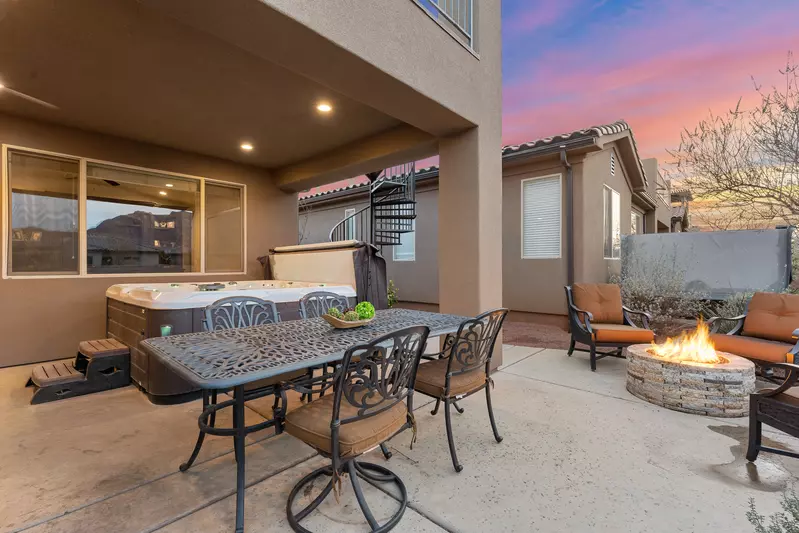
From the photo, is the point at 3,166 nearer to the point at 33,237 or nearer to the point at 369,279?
the point at 33,237

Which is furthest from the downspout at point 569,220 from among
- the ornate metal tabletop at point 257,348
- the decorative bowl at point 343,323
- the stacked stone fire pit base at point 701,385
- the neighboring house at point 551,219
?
the decorative bowl at point 343,323

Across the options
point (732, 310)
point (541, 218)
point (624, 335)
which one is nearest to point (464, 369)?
point (624, 335)

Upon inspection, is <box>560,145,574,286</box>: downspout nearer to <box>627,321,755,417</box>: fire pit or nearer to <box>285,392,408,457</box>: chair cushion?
<box>627,321,755,417</box>: fire pit

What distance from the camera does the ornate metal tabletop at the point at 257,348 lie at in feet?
4.47

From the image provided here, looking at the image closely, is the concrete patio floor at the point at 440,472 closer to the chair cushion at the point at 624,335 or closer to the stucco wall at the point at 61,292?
the chair cushion at the point at 624,335

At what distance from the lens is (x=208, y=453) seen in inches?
85.7

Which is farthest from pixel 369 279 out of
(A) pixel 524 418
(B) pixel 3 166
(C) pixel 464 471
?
(B) pixel 3 166

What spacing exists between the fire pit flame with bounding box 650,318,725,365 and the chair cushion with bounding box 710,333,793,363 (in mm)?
268

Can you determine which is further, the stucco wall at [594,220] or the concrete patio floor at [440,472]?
the stucco wall at [594,220]

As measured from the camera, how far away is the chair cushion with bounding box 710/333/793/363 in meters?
2.98

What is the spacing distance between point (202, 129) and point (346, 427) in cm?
433

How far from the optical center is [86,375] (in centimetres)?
318

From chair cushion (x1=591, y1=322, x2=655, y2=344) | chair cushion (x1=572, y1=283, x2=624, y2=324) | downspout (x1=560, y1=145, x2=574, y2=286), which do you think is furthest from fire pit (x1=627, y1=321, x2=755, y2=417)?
downspout (x1=560, y1=145, x2=574, y2=286)

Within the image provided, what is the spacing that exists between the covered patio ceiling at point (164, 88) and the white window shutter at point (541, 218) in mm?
3312
